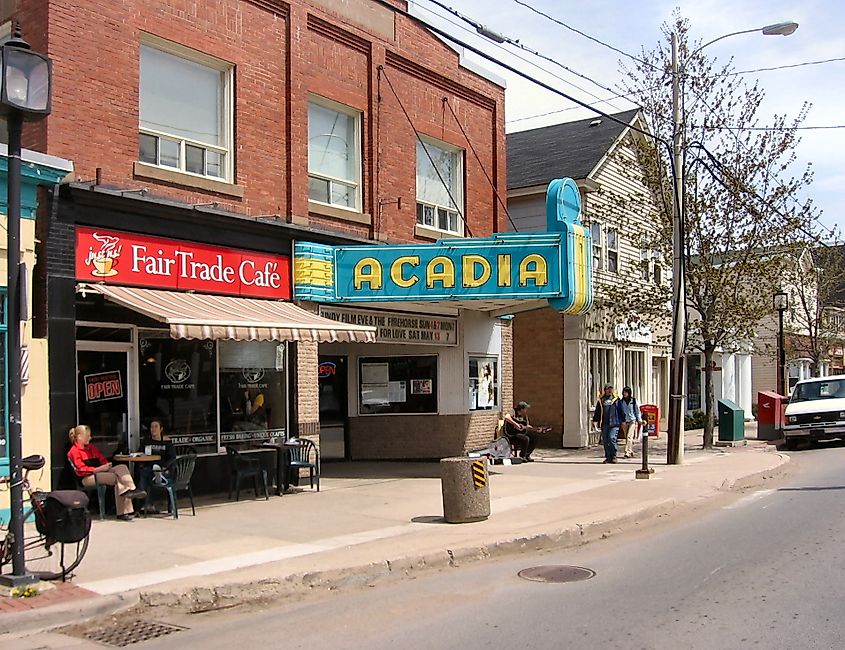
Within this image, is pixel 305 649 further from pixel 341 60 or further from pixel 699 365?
pixel 699 365

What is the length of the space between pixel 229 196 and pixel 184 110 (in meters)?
1.38

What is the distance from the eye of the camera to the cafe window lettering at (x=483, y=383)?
1894 centimetres

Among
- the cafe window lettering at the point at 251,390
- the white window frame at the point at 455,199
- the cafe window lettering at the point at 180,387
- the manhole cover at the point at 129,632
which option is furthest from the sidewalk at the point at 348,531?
the white window frame at the point at 455,199

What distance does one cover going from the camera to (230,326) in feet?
36.4

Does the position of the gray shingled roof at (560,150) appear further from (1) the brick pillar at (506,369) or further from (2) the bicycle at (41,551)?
(2) the bicycle at (41,551)

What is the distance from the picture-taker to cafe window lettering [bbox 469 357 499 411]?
18.9m

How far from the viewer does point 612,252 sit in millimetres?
24703

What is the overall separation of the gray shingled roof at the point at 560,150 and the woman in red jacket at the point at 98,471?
587 inches

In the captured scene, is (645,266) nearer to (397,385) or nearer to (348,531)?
(397,385)

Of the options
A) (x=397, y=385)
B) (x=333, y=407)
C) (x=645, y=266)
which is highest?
→ (x=645, y=266)

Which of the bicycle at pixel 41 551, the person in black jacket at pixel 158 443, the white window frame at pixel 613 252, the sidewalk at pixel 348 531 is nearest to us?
the bicycle at pixel 41 551

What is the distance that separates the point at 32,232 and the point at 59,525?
4.58m

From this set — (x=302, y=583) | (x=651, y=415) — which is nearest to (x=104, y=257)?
(x=302, y=583)

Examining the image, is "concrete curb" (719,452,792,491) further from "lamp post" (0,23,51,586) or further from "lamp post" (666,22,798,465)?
"lamp post" (0,23,51,586)
